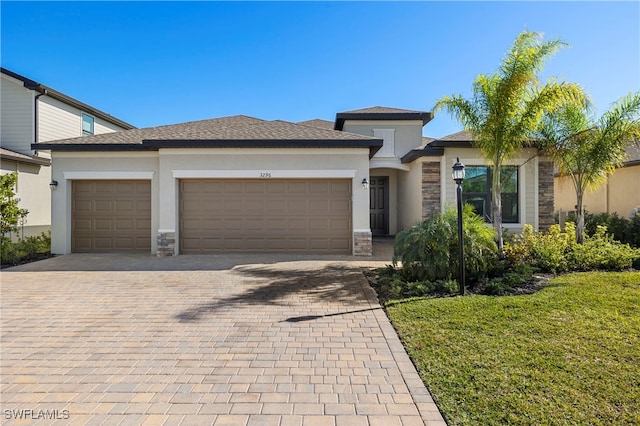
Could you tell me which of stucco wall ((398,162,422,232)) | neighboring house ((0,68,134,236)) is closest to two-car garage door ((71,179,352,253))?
stucco wall ((398,162,422,232))

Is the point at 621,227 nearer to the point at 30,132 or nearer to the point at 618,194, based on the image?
the point at 618,194

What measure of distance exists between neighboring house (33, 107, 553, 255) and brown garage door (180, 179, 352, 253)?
0.03 meters

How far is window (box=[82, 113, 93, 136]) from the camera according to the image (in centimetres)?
1722

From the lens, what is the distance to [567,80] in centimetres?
811

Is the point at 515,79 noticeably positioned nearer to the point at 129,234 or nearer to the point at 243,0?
the point at 243,0

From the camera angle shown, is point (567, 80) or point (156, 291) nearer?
point (156, 291)

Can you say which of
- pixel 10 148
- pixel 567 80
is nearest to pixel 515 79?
pixel 567 80

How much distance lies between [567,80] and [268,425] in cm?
941

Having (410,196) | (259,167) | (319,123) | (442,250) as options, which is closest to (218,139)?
(259,167)

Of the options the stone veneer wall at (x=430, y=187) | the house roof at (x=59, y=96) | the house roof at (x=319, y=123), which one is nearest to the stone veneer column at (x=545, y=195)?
the stone veneer wall at (x=430, y=187)

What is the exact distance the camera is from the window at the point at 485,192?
12297 millimetres

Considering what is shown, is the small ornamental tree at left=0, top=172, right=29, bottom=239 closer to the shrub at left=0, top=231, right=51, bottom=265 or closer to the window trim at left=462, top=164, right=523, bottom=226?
the shrub at left=0, top=231, right=51, bottom=265

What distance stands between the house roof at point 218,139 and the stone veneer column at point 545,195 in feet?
19.7

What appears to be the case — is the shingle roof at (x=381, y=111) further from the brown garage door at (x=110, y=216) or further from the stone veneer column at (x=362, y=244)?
the brown garage door at (x=110, y=216)
